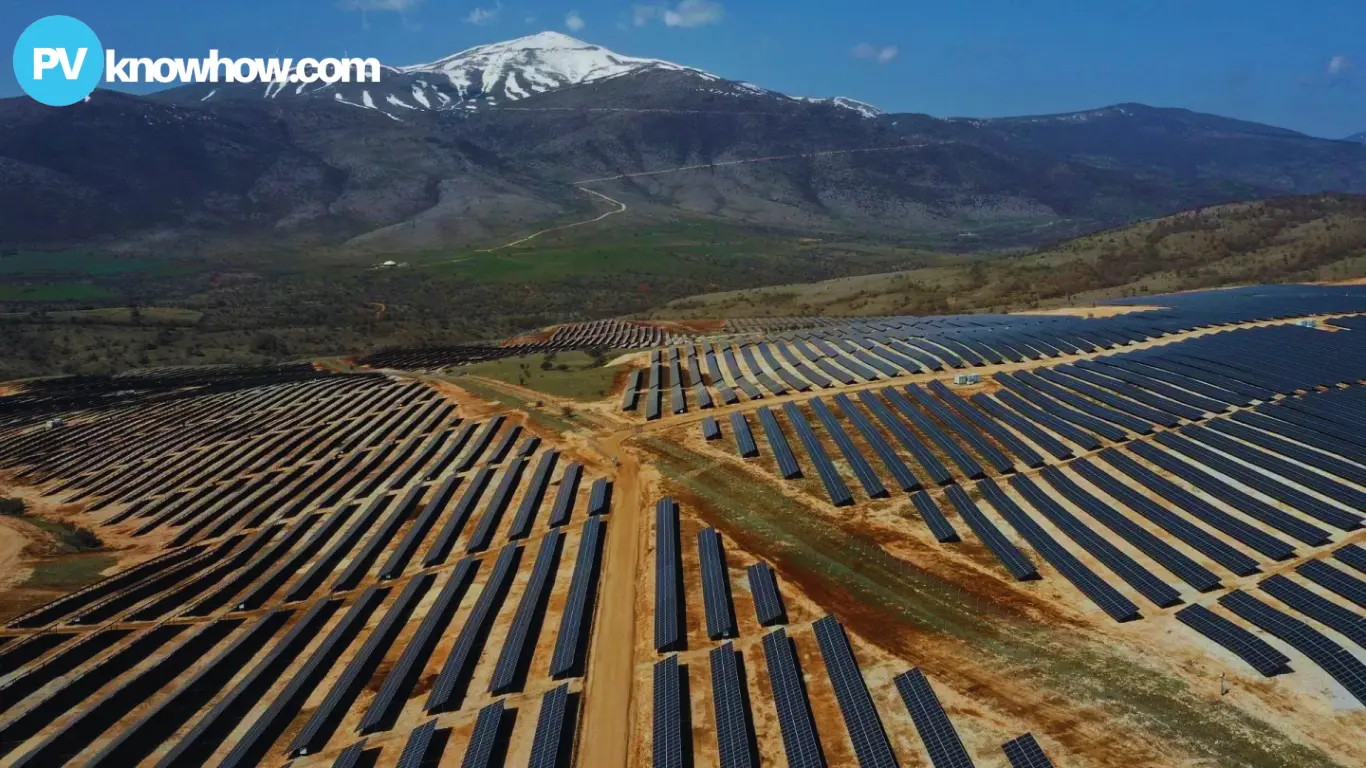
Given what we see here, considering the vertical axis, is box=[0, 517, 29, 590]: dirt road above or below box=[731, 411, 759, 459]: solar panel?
below

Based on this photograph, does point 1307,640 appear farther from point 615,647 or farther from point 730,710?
point 615,647

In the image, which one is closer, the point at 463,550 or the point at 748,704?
the point at 748,704

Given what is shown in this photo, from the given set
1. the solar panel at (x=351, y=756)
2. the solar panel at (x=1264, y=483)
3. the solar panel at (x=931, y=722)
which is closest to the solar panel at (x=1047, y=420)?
the solar panel at (x=1264, y=483)

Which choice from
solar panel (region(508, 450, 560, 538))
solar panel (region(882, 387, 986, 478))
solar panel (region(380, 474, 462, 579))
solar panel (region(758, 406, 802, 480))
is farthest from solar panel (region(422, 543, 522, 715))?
solar panel (region(882, 387, 986, 478))

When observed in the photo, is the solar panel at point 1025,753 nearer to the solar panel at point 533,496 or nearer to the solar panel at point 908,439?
the solar panel at point 908,439

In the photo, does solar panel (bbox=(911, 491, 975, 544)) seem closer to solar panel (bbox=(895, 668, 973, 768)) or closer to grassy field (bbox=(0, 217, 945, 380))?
solar panel (bbox=(895, 668, 973, 768))

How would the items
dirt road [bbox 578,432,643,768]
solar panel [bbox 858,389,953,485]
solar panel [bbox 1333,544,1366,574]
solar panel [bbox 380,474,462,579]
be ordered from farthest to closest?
solar panel [bbox 858,389,953,485] < solar panel [bbox 380,474,462,579] < solar panel [bbox 1333,544,1366,574] < dirt road [bbox 578,432,643,768]

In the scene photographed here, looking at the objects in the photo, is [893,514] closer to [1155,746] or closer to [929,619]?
[929,619]

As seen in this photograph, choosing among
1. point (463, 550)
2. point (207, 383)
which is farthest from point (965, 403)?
point (207, 383)
